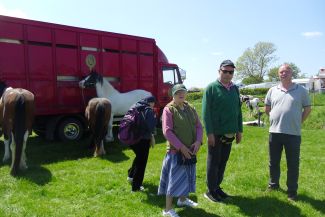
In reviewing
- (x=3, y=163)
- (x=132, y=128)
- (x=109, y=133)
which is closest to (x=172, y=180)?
(x=132, y=128)

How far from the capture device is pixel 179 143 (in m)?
4.46

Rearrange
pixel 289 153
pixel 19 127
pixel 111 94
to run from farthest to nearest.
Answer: pixel 111 94
pixel 19 127
pixel 289 153

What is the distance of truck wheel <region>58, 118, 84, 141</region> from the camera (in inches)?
389

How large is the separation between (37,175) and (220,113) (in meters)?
3.65

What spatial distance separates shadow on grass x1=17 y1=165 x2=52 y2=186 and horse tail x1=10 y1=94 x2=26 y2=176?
→ 0.23m

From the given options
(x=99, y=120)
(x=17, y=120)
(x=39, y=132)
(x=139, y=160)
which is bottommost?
(x=39, y=132)

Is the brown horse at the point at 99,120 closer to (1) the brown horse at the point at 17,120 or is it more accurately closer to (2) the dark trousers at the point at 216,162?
(1) the brown horse at the point at 17,120

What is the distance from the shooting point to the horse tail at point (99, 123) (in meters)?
8.26

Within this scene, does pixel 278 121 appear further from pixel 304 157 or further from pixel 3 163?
pixel 3 163

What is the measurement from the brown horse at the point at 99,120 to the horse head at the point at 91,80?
1.23 metres

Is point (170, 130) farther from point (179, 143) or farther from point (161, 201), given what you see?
point (161, 201)

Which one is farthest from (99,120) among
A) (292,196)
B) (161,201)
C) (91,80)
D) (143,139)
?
(292,196)

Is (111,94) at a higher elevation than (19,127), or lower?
higher

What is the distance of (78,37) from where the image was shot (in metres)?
9.96
